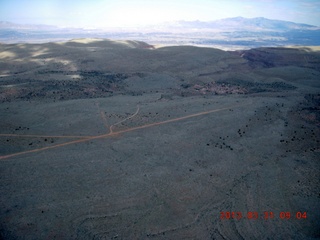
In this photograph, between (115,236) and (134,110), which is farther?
(134,110)

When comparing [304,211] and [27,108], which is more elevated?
[27,108]

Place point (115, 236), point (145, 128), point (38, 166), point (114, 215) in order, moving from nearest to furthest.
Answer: point (115, 236)
point (114, 215)
point (38, 166)
point (145, 128)

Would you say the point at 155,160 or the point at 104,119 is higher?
the point at 104,119

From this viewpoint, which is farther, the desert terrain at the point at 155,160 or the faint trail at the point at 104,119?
the faint trail at the point at 104,119

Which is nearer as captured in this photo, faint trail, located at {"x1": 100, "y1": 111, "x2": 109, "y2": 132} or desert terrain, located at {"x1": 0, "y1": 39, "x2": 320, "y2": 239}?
desert terrain, located at {"x1": 0, "y1": 39, "x2": 320, "y2": 239}

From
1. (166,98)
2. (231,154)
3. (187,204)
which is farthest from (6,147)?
(166,98)

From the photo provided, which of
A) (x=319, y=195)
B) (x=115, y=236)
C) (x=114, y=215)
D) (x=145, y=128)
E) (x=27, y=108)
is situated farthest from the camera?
(x=27, y=108)

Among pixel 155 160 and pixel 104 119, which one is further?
pixel 104 119

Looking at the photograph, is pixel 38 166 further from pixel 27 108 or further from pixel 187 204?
pixel 27 108
